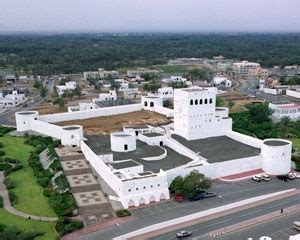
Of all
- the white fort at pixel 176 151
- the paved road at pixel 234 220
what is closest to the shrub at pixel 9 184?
the white fort at pixel 176 151

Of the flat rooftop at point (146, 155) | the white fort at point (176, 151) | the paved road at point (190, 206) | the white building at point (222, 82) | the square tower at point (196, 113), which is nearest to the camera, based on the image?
the paved road at point (190, 206)

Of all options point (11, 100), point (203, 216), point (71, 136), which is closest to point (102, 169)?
point (203, 216)

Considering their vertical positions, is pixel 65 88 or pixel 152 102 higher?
pixel 152 102

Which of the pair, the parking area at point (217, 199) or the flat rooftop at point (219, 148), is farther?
the flat rooftop at point (219, 148)

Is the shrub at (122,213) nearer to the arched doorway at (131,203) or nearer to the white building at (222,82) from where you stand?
the arched doorway at (131,203)

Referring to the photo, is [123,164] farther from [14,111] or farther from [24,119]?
[14,111]

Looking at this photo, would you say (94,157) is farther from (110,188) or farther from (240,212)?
(240,212)

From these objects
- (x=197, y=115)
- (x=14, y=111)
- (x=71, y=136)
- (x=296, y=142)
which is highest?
(x=197, y=115)
